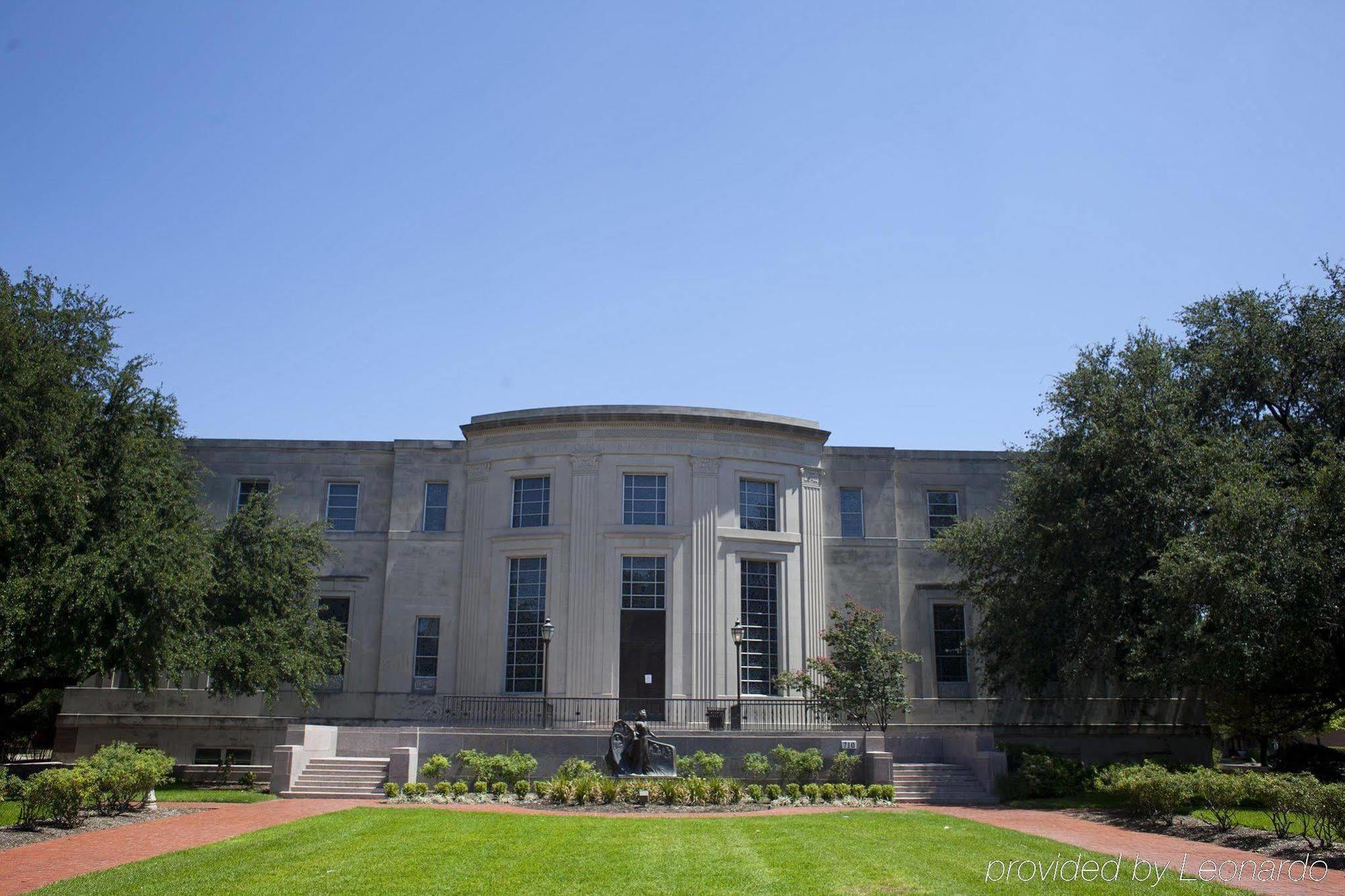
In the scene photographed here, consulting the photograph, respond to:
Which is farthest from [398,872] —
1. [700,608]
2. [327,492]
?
[327,492]

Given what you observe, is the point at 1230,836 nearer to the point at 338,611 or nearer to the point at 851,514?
the point at 851,514

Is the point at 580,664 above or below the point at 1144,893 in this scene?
above

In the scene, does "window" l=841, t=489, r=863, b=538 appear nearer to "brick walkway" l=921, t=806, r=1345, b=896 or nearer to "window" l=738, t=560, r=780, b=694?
"window" l=738, t=560, r=780, b=694

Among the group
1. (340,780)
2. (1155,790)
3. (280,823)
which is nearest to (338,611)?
A: (340,780)

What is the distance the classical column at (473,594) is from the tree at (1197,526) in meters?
13.7

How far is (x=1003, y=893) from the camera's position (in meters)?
11.5

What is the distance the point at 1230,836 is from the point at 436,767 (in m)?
15.1

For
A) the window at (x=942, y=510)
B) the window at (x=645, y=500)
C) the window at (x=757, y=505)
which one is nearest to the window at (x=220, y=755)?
the window at (x=645, y=500)

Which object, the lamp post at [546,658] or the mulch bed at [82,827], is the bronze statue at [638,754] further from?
the mulch bed at [82,827]

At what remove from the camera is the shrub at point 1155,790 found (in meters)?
17.5

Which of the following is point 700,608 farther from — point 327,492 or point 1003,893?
point 1003,893

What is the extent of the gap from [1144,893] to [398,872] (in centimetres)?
859

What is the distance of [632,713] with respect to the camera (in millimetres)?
28391

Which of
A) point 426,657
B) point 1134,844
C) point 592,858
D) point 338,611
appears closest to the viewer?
point 592,858
